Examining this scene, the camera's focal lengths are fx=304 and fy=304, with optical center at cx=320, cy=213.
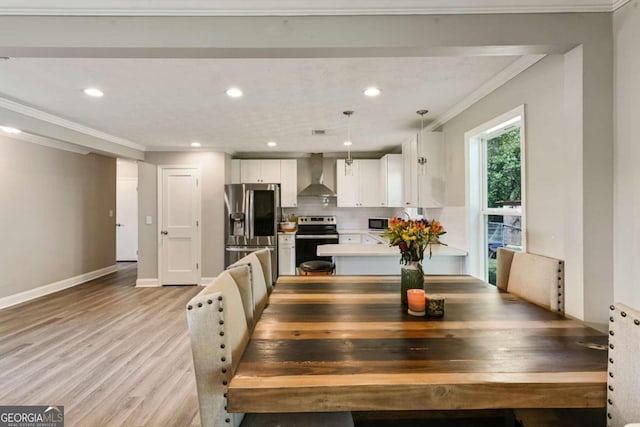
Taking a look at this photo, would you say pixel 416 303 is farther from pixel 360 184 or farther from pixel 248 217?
pixel 360 184

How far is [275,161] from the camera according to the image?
18.2 ft

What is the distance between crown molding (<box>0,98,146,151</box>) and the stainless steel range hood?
2870 millimetres

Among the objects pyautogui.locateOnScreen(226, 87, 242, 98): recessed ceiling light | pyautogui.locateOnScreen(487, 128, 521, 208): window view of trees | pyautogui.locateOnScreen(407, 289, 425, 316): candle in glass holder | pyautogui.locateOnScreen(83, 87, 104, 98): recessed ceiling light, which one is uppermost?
pyautogui.locateOnScreen(226, 87, 242, 98): recessed ceiling light

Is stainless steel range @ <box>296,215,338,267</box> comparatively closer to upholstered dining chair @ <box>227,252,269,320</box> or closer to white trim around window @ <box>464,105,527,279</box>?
white trim around window @ <box>464,105,527,279</box>

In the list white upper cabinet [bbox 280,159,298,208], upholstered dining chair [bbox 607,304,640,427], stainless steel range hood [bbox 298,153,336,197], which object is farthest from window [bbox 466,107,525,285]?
white upper cabinet [bbox 280,159,298,208]

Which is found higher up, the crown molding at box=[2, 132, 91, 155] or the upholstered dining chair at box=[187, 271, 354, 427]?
the crown molding at box=[2, 132, 91, 155]

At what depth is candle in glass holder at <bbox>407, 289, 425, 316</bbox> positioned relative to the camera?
1505 mm

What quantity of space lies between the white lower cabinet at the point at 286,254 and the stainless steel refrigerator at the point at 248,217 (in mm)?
222

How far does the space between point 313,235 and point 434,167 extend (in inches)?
99.2

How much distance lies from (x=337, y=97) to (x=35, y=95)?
2.68 meters

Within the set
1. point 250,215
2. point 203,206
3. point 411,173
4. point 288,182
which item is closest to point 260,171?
point 288,182

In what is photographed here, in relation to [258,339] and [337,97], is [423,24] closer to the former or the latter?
[337,97]

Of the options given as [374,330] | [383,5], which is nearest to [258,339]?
[374,330]

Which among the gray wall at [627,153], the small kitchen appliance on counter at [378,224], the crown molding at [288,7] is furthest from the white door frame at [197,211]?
the gray wall at [627,153]
